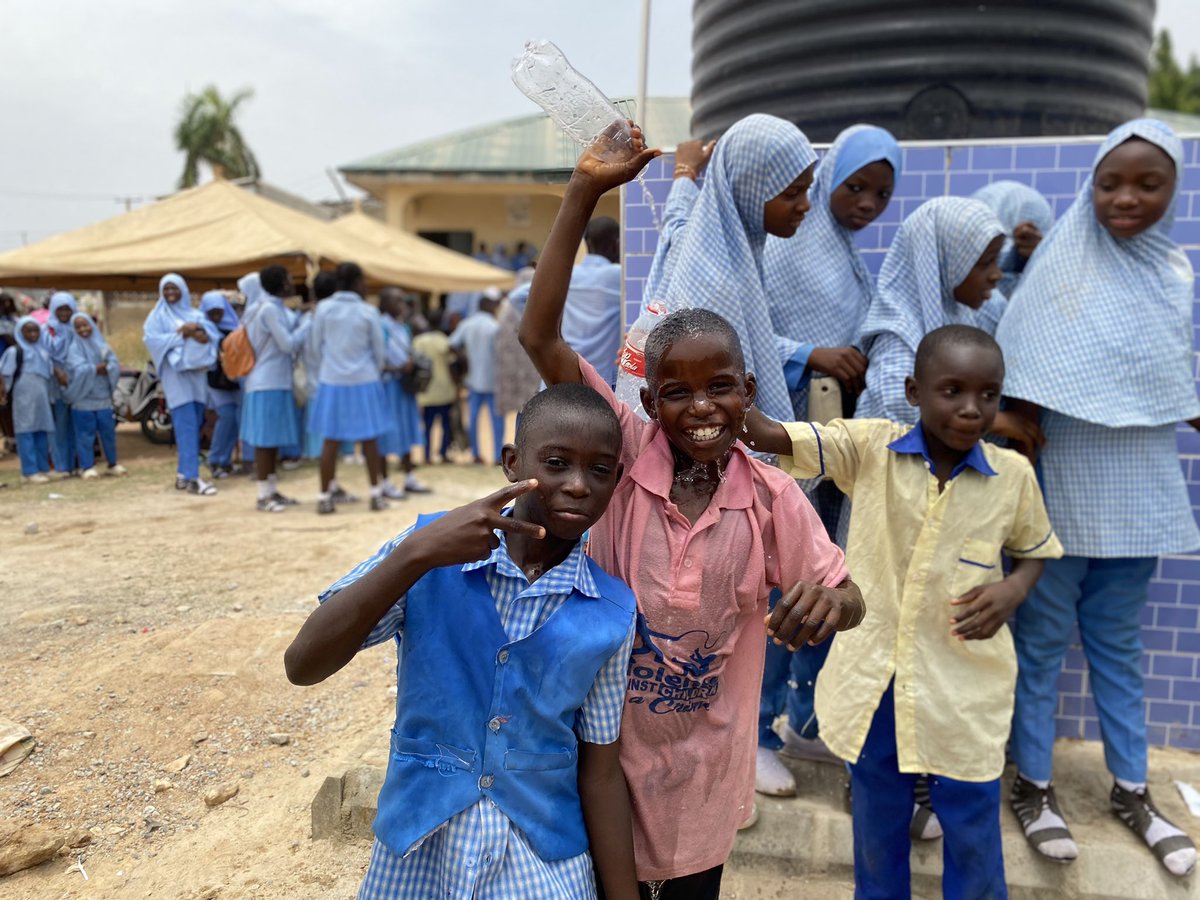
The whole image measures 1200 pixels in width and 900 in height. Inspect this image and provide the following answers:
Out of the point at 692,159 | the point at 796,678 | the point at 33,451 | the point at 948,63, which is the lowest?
the point at 796,678

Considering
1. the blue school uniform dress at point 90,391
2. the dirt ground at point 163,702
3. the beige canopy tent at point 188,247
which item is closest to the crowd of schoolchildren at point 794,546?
the dirt ground at point 163,702

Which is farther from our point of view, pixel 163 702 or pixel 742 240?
pixel 163 702

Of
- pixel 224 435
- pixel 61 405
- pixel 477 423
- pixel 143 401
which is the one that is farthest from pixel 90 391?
pixel 477 423

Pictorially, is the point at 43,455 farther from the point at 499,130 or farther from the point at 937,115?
the point at 499,130

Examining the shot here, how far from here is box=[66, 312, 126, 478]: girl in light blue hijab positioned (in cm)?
432

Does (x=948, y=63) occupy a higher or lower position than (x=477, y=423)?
higher

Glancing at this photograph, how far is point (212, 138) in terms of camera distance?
24.0 metres

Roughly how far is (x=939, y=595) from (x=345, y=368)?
510 centimetres

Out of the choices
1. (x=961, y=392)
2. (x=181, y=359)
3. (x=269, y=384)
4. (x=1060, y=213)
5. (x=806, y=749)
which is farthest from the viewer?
(x=269, y=384)

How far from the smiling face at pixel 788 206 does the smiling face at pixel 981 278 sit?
517 mm

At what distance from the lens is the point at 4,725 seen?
272 centimetres

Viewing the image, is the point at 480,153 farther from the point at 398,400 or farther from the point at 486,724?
the point at 486,724

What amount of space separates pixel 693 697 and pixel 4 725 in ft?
8.09

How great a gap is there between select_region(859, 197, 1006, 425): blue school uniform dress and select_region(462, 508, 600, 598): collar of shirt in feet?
3.74
